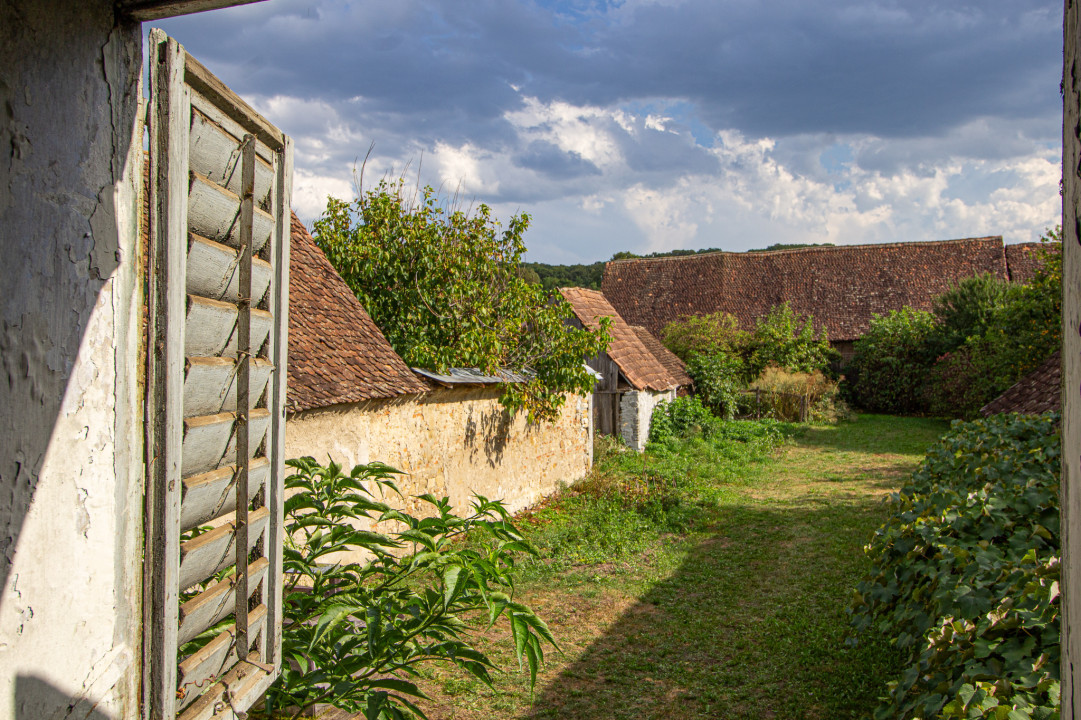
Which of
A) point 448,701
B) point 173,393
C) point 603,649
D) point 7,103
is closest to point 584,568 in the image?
point 603,649

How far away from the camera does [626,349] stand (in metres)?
18.3

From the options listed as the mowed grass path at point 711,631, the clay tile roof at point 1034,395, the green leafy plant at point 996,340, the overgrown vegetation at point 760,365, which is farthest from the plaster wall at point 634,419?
the green leafy plant at point 996,340

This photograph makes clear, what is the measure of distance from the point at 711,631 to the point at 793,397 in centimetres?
1671

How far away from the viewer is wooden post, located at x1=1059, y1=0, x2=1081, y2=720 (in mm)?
958

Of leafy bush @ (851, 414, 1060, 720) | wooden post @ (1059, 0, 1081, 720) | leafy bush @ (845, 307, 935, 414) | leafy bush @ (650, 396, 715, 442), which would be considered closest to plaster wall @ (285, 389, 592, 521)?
leafy bush @ (851, 414, 1060, 720)

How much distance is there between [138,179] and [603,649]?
5725 mm

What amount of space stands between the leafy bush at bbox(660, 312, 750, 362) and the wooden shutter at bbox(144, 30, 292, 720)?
73.5 ft

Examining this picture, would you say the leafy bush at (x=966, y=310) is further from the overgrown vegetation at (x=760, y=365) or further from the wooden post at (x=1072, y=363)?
the wooden post at (x=1072, y=363)

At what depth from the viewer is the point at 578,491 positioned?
12516 mm

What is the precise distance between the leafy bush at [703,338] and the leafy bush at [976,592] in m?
18.4

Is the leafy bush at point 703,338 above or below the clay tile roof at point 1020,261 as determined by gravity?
below

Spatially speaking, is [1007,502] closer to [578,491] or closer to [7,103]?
[7,103]

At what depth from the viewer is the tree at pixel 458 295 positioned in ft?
35.0

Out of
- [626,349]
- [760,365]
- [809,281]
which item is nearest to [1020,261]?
[809,281]
